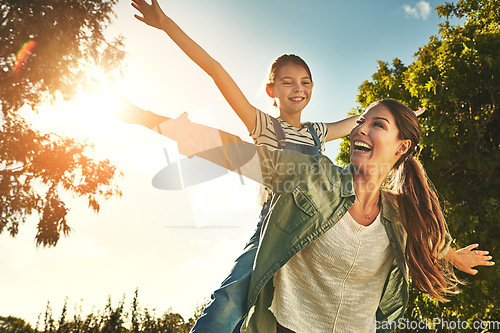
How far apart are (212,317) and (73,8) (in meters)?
9.61

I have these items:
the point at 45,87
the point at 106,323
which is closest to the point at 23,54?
the point at 45,87

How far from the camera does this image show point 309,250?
231cm

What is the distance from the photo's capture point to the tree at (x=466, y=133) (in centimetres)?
735

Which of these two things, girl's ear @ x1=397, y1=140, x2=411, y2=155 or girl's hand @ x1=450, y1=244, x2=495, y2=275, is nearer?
girl's ear @ x1=397, y1=140, x2=411, y2=155

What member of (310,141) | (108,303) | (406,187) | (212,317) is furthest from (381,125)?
(108,303)

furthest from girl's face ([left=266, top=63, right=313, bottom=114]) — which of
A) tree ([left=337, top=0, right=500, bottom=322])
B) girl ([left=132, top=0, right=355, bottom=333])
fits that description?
tree ([left=337, top=0, right=500, bottom=322])

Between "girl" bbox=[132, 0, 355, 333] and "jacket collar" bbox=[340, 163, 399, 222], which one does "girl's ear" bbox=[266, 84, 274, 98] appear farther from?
"jacket collar" bbox=[340, 163, 399, 222]

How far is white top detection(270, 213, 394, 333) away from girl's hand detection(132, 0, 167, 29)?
1592mm

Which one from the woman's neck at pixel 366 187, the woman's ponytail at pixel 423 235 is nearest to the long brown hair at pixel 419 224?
the woman's ponytail at pixel 423 235

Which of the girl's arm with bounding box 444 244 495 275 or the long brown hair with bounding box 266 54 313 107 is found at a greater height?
the long brown hair with bounding box 266 54 313 107

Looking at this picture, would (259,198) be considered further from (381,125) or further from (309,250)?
(381,125)

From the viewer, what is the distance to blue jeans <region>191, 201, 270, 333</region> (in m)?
2.33

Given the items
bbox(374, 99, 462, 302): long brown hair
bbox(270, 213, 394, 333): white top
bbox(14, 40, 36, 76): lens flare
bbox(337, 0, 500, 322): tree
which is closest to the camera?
bbox(270, 213, 394, 333): white top

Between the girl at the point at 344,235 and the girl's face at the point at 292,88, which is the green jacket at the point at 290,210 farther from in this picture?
the girl's face at the point at 292,88
